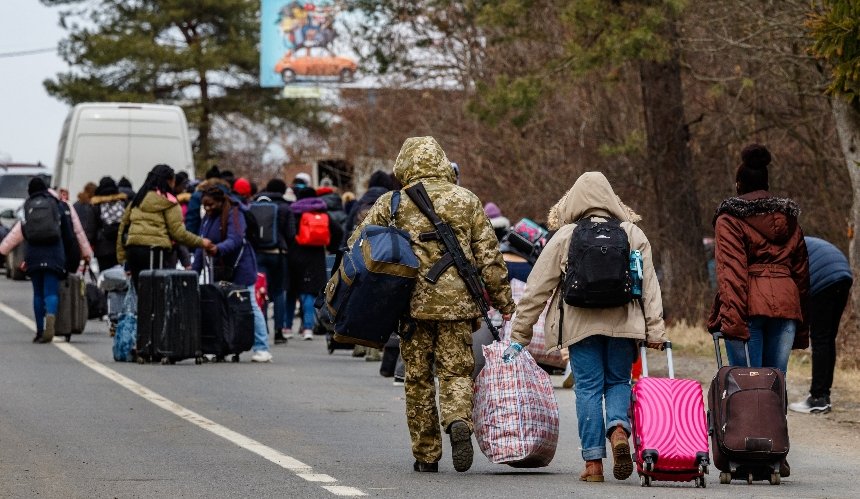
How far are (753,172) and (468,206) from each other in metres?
1.78

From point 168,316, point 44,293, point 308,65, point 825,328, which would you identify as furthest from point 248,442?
point 308,65

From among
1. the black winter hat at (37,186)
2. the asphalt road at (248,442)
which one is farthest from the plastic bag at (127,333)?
the black winter hat at (37,186)

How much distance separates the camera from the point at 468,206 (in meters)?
10.6

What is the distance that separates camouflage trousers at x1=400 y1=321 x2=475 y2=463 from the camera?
34.3 ft

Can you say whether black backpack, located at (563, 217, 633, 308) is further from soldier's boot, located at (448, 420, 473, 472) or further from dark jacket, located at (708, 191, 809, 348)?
dark jacket, located at (708, 191, 809, 348)

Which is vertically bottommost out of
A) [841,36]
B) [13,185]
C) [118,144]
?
[13,185]

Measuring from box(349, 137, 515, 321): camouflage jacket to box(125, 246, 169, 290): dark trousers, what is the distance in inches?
318

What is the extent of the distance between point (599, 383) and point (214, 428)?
3403 millimetres

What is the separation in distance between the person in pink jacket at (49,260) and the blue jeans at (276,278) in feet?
6.59

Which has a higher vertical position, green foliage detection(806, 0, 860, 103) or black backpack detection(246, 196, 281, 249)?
green foliage detection(806, 0, 860, 103)

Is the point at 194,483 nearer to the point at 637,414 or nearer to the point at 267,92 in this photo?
the point at 637,414

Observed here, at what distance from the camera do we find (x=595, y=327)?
33.3ft

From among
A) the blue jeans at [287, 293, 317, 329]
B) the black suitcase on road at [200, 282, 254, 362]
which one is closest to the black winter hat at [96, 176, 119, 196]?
the blue jeans at [287, 293, 317, 329]

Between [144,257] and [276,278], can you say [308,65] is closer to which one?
[276,278]
